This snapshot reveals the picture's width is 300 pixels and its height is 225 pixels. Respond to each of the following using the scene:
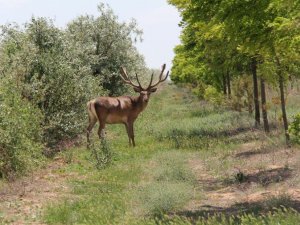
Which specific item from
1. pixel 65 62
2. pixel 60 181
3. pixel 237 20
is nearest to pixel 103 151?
pixel 60 181

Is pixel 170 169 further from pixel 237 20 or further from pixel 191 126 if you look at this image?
pixel 191 126

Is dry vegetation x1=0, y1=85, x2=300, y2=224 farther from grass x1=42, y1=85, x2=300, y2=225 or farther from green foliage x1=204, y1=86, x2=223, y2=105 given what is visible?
green foliage x1=204, y1=86, x2=223, y2=105

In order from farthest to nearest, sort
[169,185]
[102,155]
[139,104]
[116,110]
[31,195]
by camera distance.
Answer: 1. [139,104]
2. [116,110]
3. [102,155]
4. [31,195]
5. [169,185]

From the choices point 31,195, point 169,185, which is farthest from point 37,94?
point 169,185

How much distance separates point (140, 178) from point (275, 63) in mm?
5742

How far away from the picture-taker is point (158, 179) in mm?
11898

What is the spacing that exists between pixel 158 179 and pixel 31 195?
122 inches

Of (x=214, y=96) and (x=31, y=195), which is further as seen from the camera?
(x=214, y=96)

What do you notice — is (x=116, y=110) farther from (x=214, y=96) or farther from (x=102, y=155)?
(x=214, y=96)

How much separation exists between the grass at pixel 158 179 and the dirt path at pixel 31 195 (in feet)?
0.98

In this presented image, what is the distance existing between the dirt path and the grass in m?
0.30

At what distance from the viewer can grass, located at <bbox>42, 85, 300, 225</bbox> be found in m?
8.22

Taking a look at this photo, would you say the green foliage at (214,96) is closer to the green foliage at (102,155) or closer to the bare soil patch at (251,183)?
the bare soil patch at (251,183)

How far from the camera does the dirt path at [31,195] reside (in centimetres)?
888
